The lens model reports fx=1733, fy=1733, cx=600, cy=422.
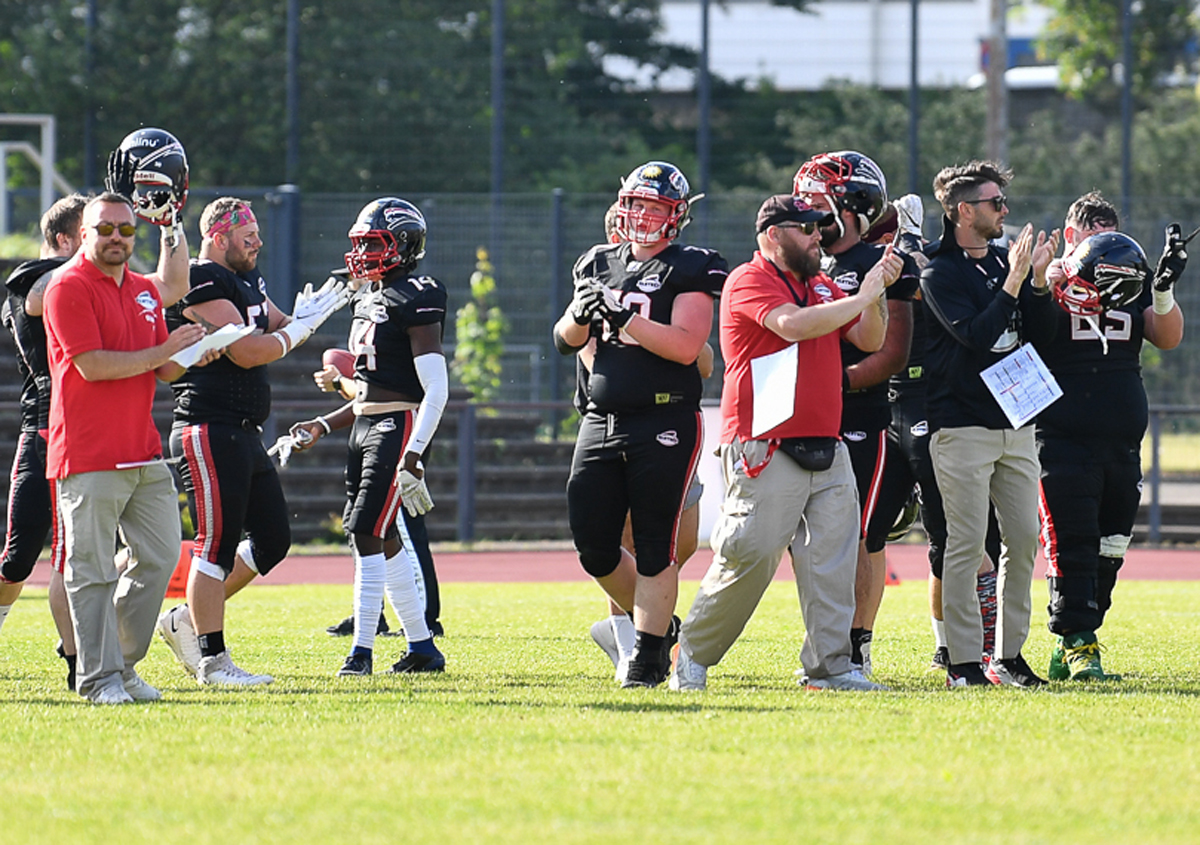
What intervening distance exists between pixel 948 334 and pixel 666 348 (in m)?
1.41

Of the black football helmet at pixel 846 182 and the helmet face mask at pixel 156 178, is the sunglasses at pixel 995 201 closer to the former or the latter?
the black football helmet at pixel 846 182

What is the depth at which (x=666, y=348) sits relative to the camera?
23.6ft

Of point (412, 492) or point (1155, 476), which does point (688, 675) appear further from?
point (1155, 476)

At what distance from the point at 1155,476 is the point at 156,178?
1322cm

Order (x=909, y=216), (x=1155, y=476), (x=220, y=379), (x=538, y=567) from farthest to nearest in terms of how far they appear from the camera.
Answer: (x=1155, y=476) < (x=538, y=567) < (x=909, y=216) < (x=220, y=379)

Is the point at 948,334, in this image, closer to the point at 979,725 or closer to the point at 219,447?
the point at 979,725

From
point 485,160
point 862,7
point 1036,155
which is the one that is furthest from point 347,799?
point 1036,155

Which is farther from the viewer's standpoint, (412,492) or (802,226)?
(412,492)

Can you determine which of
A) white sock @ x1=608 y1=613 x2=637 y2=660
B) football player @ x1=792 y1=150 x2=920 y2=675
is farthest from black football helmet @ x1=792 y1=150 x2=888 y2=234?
white sock @ x1=608 y1=613 x2=637 y2=660

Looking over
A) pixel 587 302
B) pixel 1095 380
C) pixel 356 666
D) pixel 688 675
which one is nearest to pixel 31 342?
pixel 356 666

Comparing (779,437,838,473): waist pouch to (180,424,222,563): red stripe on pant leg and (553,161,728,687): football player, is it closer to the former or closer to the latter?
(553,161,728,687): football player

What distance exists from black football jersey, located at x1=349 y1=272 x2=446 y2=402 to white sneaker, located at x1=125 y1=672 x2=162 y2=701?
179 cm

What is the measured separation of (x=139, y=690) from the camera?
7230 mm

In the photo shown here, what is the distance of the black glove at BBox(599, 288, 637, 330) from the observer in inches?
280
